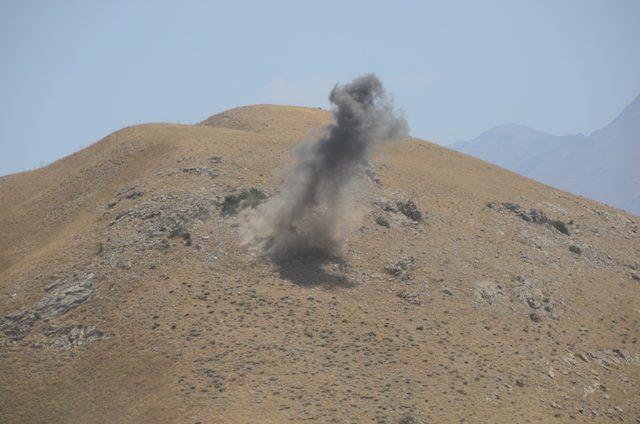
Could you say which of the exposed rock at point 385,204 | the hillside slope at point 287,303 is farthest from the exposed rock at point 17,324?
the exposed rock at point 385,204

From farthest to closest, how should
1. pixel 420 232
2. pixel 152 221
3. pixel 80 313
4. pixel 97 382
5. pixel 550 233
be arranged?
pixel 550 233 < pixel 420 232 < pixel 152 221 < pixel 80 313 < pixel 97 382

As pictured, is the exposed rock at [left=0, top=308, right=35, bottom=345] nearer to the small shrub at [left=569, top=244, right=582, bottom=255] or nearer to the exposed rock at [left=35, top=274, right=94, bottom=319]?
the exposed rock at [left=35, top=274, right=94, bottom=319]

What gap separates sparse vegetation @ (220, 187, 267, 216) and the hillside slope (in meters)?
0.81

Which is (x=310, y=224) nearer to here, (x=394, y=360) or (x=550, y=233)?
(x=394, y=360)

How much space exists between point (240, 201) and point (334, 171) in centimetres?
848

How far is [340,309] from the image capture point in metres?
46.1

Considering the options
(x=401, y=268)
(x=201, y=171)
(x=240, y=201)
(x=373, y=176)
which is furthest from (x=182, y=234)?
(x=373, y=176)

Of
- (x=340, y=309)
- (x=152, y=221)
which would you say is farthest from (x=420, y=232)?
(x=152, y=221)

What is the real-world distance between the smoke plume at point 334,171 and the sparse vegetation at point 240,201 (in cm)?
102

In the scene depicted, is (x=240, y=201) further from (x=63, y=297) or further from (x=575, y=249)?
(x=575, y=249)

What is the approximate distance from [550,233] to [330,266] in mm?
26216

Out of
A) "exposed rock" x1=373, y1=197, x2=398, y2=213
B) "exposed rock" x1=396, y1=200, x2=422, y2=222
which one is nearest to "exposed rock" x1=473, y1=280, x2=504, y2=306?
"exposed rock" x1=396, y1=200, x2=422, y2=222

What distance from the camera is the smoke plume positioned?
2083 inches

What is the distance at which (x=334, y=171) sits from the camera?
53688 millimetres
